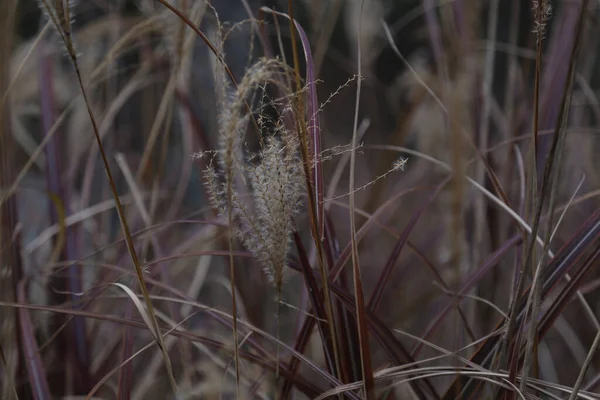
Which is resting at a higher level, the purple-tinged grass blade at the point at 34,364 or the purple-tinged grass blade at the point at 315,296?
the purple-tinged grass blade at the point at 315,296

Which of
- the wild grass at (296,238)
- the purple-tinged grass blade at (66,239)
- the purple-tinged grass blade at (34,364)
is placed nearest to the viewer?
the wild grass at (296,238)

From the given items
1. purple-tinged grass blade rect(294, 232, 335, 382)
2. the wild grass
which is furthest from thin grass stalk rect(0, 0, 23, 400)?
purple-tinged grass blade rect(294, 232, 335, 382)

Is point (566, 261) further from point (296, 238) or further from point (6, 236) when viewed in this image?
point (6, 236)

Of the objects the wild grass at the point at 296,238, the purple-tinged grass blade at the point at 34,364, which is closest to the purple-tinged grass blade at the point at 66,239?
the wild grass at the point at 296,238

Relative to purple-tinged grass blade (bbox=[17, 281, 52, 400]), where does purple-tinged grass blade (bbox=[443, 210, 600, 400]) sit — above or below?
Answer: above

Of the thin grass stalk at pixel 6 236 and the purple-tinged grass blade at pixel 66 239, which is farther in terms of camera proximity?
the purple-tinged grass blade at pixel 66 239

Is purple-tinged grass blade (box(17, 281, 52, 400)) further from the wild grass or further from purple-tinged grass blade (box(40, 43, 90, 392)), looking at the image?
purple-tinged grass blade (box(40, 43, 90, 392))

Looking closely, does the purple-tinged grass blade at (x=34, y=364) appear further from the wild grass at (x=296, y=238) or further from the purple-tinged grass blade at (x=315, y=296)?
the purple-tinged grass blade at (x=315, y=296)

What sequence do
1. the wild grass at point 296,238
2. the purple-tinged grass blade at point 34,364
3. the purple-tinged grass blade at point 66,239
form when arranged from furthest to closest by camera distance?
the purple-tinged grass blade at point 66,239, the purple-tinged grass blade at point 34,364, the wild grass at point 296,238

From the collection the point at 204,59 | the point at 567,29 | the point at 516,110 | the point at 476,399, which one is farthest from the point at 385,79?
the point at 476,399

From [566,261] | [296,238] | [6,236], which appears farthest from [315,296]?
[6,236]
